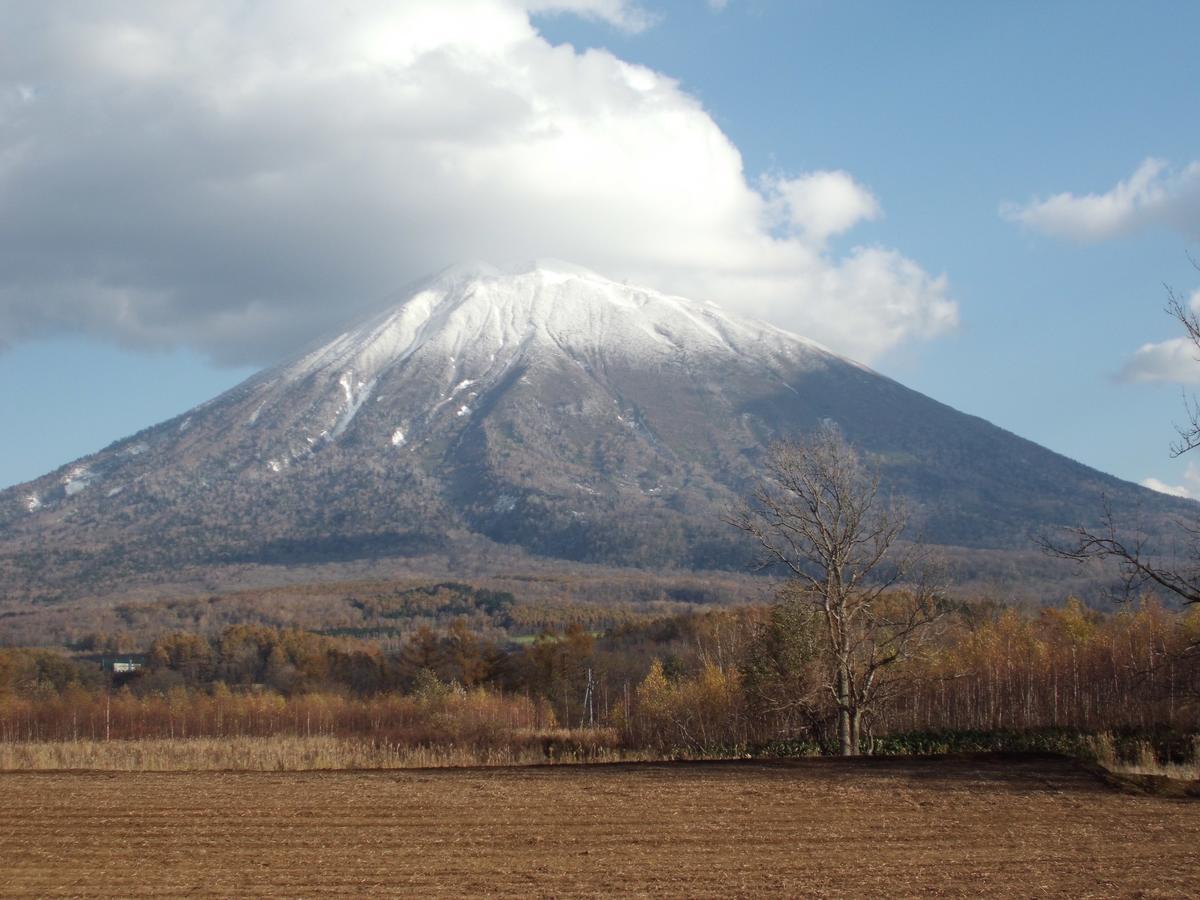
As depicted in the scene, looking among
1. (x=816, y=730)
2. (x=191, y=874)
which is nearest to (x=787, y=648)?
(x=816, y=730)

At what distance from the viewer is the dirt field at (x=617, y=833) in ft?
43.8

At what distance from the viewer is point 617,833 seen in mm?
15492

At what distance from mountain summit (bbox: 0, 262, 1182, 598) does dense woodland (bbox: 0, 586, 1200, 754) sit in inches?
2532

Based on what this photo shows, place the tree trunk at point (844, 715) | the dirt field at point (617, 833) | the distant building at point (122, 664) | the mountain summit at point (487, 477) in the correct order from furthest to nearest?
the mountain summit at point (487, 477) → the distant building at point (122, 664) → the tree trunk at point (844, 715) → the dirt field at point (617, 833)

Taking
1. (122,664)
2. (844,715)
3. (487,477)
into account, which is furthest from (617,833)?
(487,477)

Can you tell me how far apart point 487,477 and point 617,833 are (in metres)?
153

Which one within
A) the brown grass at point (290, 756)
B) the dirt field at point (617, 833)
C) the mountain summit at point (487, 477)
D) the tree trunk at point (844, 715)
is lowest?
the brown grass at point (290, 756)

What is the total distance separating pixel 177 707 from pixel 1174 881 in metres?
45.4

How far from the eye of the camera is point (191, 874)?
1396cm

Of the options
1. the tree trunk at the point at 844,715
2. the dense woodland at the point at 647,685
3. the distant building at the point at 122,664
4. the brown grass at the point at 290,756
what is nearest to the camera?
the tree trunk at the point at 844,715

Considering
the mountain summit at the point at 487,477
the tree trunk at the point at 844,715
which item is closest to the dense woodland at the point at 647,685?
the tree trunk at the point at 844,715

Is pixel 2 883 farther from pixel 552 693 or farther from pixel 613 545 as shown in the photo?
pixel 613 545

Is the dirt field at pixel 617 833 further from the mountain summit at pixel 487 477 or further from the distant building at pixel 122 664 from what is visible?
the mountain summit at pixel 487 477

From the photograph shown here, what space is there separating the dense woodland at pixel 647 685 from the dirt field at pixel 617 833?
10.3ft
